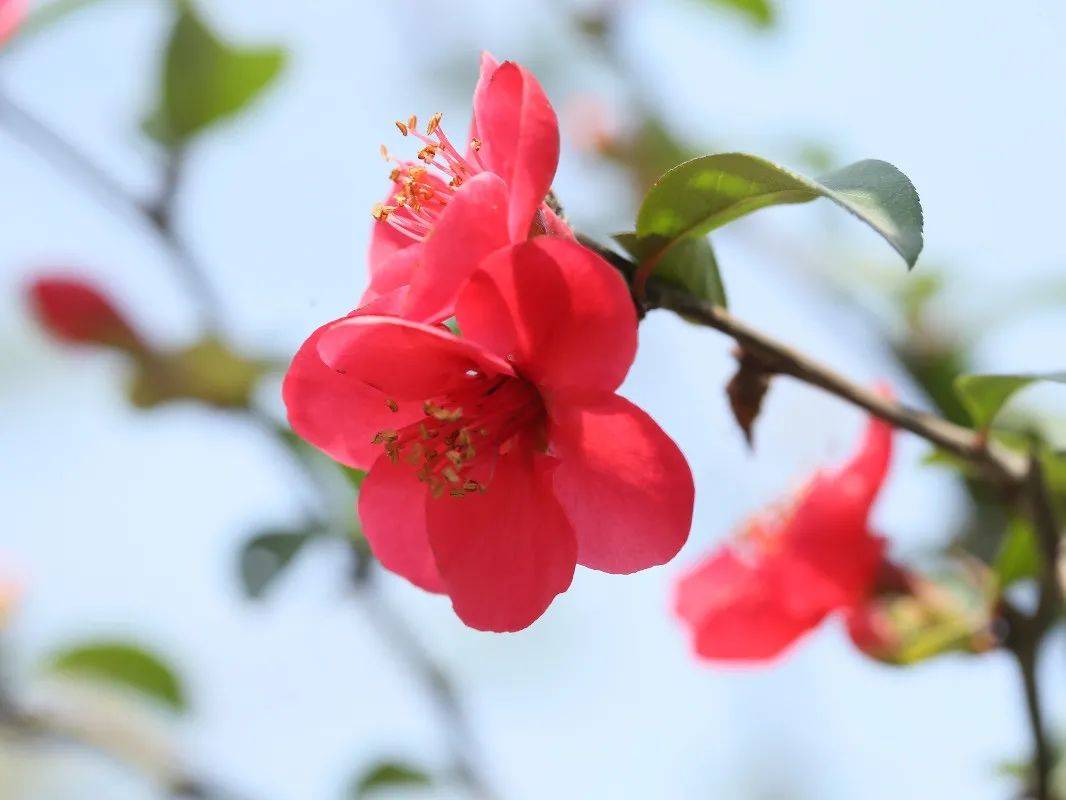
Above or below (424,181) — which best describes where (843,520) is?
below

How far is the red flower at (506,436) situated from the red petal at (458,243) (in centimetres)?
1

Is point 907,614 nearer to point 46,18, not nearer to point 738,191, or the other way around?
point 738,191

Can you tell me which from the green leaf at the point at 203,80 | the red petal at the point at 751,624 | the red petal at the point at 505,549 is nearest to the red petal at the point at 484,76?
the red petal at the point at 505,549

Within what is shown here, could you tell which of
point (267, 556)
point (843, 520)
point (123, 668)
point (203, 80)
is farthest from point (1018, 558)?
point (123, 668)

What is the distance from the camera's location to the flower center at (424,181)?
2.49ft

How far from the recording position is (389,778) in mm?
1430

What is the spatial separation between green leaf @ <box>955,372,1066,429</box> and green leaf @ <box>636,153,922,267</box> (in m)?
0.20

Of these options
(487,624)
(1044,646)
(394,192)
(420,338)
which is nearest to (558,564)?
(487,624)

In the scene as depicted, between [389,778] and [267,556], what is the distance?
15.7 inches

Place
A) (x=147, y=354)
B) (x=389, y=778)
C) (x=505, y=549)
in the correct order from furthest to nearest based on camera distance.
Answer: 1. (x=147, y=354)
2. (x=389, y=778)
3. (x=505, y=549)

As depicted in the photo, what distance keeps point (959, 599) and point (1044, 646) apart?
0.81 feet

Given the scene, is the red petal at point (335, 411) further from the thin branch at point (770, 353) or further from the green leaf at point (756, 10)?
the green leaf at point (756, 10)

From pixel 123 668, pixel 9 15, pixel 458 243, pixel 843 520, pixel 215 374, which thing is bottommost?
pixel 843 520

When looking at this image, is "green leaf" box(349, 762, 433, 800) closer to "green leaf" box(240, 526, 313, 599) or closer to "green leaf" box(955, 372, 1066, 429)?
"green leaf" box(240, 526, 313, 599)
